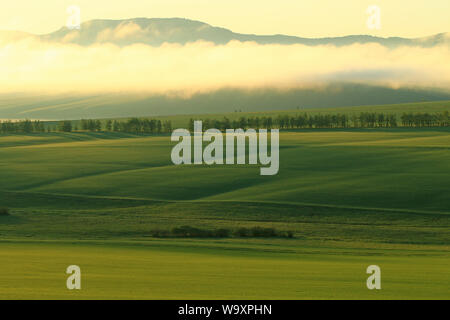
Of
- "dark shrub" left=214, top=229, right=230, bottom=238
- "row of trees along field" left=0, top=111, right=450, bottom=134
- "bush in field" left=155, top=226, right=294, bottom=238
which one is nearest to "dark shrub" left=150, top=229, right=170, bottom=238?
"bush in field" left=155, top=226, right=294, bottom=238

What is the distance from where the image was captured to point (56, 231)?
39719 mm

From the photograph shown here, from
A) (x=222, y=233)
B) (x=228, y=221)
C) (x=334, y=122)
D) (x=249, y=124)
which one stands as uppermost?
(x=334, y=122)

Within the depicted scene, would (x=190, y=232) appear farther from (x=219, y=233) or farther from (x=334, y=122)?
(x=334, y=122)

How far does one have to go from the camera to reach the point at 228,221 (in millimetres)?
44438

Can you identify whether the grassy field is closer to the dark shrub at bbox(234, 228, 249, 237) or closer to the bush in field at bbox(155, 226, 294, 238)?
the bush in field at bbox(155, 226, 294, 238)

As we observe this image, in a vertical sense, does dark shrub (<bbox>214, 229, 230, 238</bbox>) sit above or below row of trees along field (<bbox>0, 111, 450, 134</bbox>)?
below

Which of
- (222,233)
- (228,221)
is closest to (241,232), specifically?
(222,233)

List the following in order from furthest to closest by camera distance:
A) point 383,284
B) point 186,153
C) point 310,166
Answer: point 186,153 < point 310,166 < point 383,284

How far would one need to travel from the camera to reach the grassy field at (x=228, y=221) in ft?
66.1

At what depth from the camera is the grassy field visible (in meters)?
20.2
